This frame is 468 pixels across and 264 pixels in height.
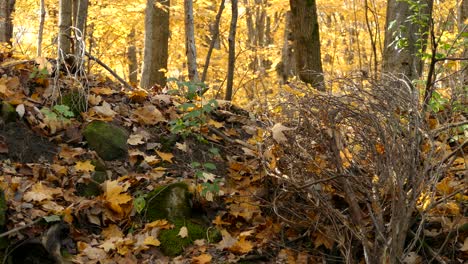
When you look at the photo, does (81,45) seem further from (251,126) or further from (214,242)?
(214,242)

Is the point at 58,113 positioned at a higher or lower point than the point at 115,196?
higher

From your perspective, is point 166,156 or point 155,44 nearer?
point 166,156

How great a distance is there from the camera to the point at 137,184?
14.1ft

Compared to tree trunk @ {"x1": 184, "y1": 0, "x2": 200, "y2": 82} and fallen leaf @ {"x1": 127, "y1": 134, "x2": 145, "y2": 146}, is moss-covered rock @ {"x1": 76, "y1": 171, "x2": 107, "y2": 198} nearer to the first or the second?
fallen leaf @ {"x1": 127, "y1": 134, "x2": 145, "y2": 146}

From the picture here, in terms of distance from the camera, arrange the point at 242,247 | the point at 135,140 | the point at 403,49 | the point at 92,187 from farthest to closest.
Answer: the point at 403,49, the point at 135,140, the point at 92,187, the point at 242,247

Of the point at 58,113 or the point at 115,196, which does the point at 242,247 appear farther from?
the point at 58,113

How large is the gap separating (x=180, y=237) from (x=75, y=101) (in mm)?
1828

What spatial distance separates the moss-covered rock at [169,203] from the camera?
4.03 m

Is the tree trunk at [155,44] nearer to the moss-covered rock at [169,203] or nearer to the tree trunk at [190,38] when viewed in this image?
the tree trunk at [190,38]

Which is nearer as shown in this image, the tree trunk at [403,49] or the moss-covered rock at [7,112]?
the moss-covered rock at [7,112]

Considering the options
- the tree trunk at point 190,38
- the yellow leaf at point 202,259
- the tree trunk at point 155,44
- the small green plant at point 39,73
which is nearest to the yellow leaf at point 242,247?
the yellow leaf at point 202,259

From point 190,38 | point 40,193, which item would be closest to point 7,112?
point 40,193

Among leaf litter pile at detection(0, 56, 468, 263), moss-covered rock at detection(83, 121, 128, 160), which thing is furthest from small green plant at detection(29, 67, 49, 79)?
moss-covered rock at detection(83, 121, 128, 160)

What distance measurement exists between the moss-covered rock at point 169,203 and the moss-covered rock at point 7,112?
1.41 meters
